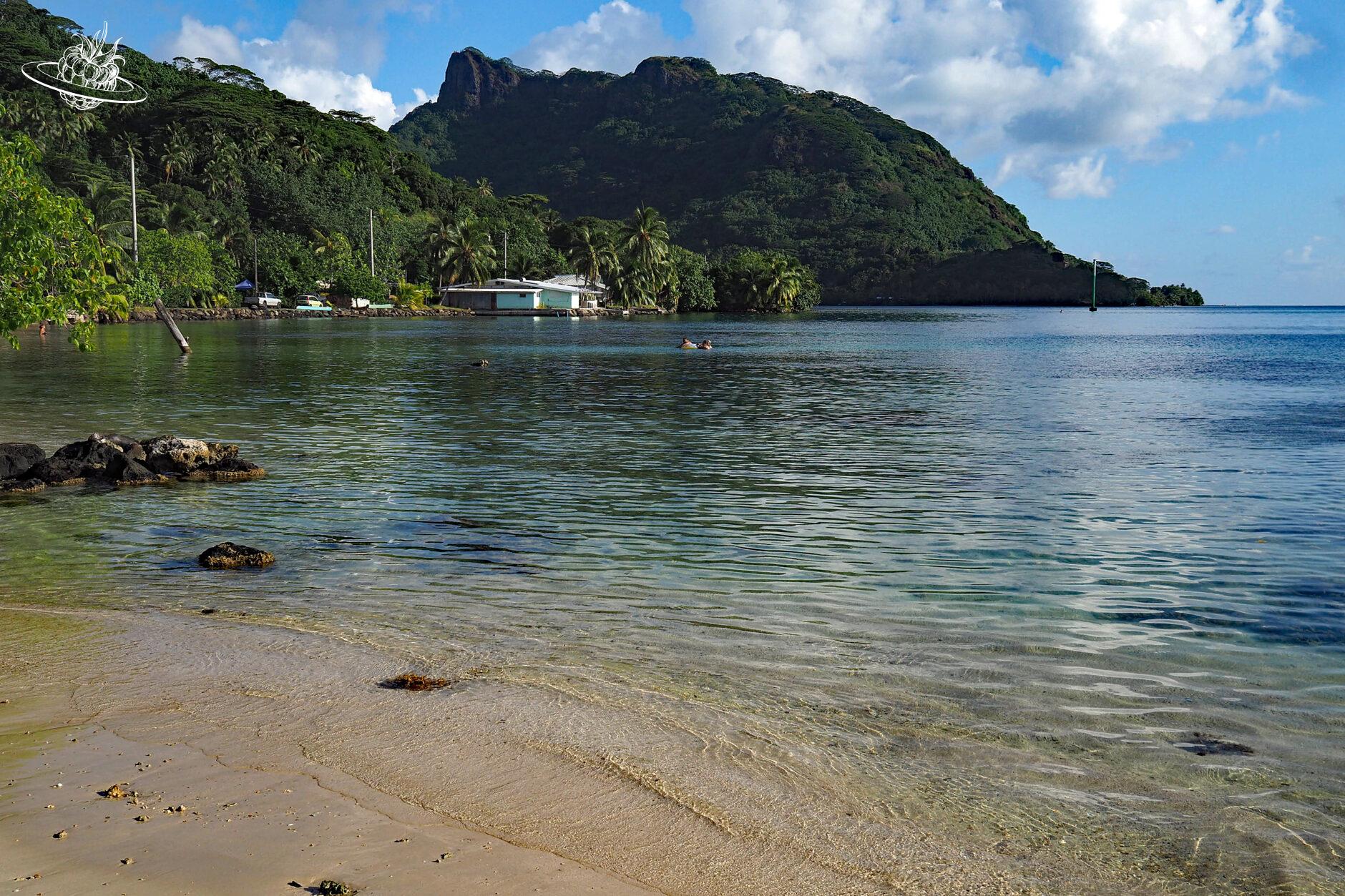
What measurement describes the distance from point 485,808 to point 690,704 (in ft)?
7.06

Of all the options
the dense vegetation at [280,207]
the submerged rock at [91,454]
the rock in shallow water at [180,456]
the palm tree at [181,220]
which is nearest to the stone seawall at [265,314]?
the dense vegetation at [280,207]

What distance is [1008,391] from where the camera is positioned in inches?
1538

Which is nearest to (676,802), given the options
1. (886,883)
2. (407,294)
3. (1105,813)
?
(886,883)

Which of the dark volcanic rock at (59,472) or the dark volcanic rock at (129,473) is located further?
the dark volcanic rock at (129,473)

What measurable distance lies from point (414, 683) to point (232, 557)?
5.25 meters

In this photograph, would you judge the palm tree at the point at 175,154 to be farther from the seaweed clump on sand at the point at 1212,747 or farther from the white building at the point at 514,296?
the seaweed clump on sand at the point at 1212,747

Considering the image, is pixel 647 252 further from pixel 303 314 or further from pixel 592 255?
pixel 303 314

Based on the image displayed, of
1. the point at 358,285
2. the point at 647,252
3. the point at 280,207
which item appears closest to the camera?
the point at 358,285

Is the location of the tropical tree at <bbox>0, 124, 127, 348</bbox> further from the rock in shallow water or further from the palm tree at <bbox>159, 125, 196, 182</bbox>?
the palm tree at <bbox>159, 125, 196, 182</bbox>

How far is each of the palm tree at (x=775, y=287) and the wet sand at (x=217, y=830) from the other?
596ft

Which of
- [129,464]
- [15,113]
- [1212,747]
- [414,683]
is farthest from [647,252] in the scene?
[1212,747]

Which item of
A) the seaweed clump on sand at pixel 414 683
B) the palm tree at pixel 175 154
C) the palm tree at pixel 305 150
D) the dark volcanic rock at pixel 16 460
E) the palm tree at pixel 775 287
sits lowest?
the seaweed clump on sand at pixel 414 683

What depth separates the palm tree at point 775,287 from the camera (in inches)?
7288

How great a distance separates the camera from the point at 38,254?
53.5 feet
